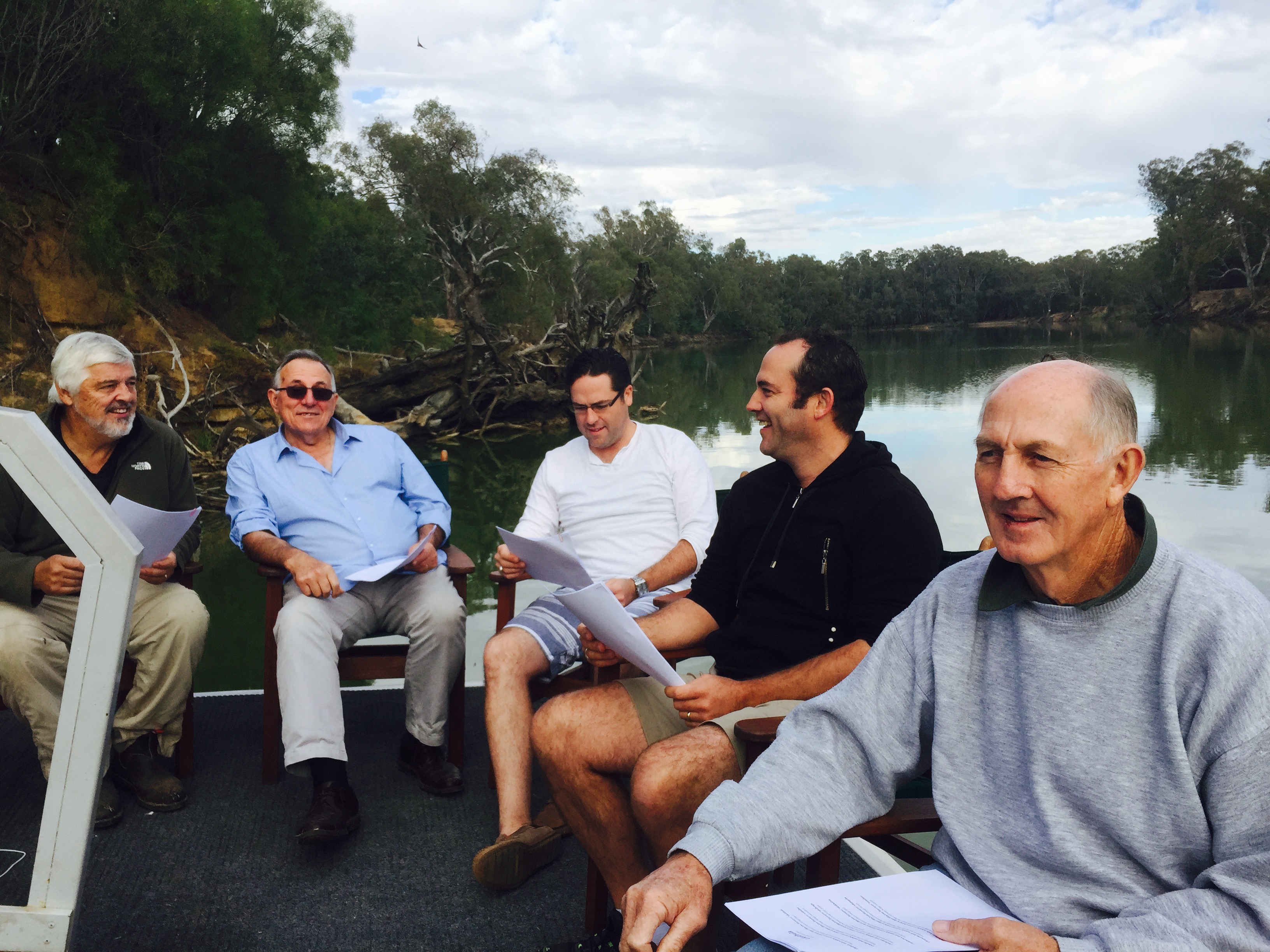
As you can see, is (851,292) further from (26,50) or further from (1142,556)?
(1142,556)

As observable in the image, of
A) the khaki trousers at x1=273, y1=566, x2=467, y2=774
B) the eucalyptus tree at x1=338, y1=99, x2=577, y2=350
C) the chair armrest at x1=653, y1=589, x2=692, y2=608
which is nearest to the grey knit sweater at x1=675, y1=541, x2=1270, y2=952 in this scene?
the chair armrest at x1=653, y1=589, x2=692, y2=608

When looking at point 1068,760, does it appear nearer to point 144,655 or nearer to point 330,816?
point 330,816

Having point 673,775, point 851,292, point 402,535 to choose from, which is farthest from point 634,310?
point 851,292

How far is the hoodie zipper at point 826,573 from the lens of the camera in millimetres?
2217

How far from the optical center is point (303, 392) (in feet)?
10.7

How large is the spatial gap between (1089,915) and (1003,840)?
0.44 ft

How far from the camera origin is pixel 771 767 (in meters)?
1.50

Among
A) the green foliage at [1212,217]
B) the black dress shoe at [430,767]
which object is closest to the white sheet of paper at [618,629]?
the black dress shoe at [430,767]

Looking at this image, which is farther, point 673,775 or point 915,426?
point 915,426

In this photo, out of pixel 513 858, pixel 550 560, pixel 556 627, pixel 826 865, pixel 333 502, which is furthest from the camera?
pixel 333 502

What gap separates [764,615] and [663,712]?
1.09ft

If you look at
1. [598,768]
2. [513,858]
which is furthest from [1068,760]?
[513,858]

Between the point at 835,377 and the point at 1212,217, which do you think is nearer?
the point at 835,377

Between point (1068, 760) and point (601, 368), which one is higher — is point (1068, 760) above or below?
below
